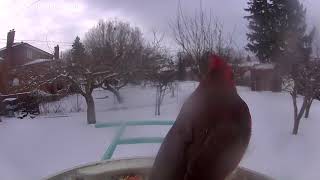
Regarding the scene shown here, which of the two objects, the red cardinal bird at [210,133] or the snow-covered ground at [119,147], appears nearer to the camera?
the red cardinal bird at [210,133]

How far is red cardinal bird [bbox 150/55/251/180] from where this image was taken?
2.09 feet

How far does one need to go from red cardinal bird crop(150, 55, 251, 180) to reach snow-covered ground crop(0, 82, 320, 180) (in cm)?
177

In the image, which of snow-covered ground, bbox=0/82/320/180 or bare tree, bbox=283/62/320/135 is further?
bare tree, bbox=283/62/320/135

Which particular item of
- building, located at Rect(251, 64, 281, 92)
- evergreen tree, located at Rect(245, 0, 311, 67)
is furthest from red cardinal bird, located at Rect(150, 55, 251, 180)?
building, located at Rect(251, 64, 281, 92)

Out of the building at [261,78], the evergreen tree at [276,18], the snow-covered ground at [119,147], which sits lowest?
the snow-covered ground at [119,147]

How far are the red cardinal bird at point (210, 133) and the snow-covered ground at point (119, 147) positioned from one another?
1767 mm

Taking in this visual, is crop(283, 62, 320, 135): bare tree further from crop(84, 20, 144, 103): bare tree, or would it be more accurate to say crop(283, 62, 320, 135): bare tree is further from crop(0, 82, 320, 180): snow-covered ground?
crop(84, 20, 144, 103): bare tree

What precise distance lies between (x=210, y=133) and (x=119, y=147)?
4.46 metres

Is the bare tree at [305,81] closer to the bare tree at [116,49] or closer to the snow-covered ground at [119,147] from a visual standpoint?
the snow-covered ground at [119,147]

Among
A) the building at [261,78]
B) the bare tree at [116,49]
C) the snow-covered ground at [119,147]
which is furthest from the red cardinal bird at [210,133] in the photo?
the building at [261,78]

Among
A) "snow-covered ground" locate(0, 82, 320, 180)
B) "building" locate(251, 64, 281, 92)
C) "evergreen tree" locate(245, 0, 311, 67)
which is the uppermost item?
"evergreen tree" locate(245, 0, 311, 67)

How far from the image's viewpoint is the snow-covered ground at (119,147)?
4.15 m

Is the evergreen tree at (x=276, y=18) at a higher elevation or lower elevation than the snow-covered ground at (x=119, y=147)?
higher

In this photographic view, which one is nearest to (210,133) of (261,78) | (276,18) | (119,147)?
(276,18)
